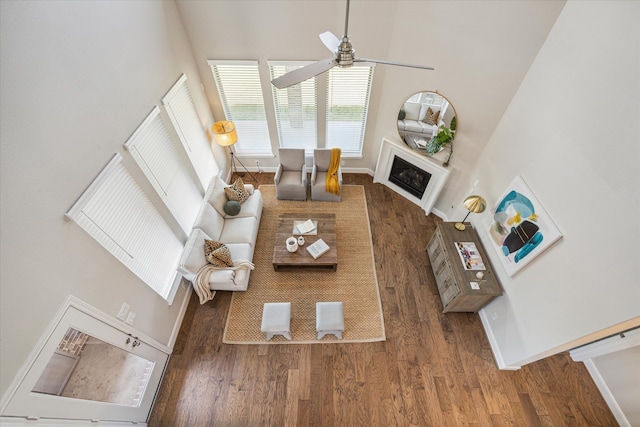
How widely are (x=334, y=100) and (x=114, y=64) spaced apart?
3293mm

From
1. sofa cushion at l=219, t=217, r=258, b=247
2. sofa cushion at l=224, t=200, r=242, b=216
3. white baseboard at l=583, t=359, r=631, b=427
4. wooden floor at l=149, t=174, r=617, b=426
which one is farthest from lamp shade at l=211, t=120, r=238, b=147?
white baseboard at l=583, t=359, r=631, b=427

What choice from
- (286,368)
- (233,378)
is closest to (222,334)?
(233,378)

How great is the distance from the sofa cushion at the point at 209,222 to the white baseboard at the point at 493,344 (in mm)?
4155

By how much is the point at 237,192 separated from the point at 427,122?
3.41 meters

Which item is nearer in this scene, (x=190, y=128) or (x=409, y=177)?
(x=190, y=128)

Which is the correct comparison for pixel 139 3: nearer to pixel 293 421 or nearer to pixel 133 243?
pixel 133 243

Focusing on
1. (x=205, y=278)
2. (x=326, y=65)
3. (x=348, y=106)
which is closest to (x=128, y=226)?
(x=205, y=278)

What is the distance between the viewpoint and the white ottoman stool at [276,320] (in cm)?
358

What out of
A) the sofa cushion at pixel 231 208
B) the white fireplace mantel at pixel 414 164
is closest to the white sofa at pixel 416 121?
the white fireplace mantel at pixel 414 164

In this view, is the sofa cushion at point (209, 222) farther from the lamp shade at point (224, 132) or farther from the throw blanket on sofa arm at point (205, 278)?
the lamp shade at point (224, 132)

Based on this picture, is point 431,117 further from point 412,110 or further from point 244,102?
point 244,102

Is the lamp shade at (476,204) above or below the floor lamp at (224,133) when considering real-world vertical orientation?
below

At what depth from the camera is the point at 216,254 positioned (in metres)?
3.89

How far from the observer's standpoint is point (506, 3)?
302 centimetres
